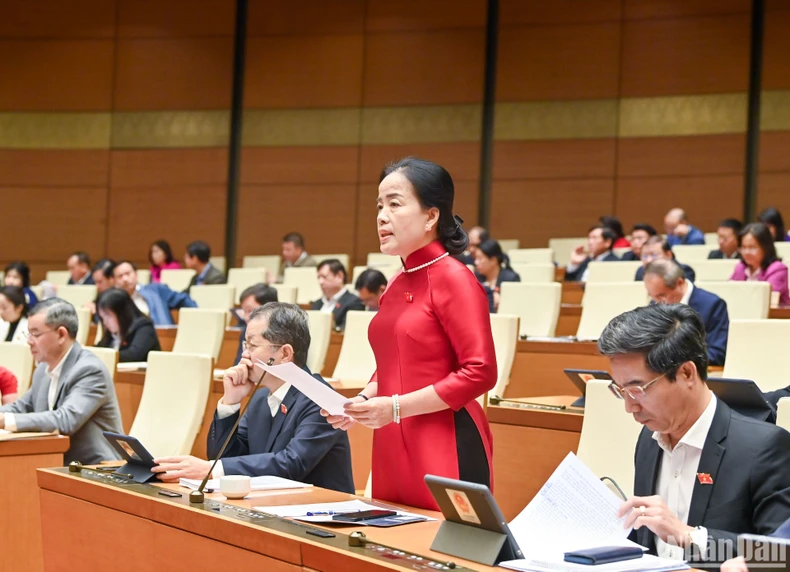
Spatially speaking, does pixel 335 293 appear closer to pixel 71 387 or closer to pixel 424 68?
pixel 71 387

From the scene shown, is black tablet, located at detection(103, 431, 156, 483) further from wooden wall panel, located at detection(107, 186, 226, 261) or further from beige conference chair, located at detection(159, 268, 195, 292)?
wooden wall panel, located at detection(107, 186, 226, 261)

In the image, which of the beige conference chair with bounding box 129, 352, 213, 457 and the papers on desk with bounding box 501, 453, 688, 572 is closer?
the papers on desk with bounding box 501, 453, 688, 572

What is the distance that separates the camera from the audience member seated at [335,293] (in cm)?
659

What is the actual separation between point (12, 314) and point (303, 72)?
5.24 m

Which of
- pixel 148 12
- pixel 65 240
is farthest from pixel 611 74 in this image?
pixel 65 240

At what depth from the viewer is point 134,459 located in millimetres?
2463

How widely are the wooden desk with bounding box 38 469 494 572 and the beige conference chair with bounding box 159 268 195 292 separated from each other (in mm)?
6432

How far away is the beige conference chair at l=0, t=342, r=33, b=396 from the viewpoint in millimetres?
4664

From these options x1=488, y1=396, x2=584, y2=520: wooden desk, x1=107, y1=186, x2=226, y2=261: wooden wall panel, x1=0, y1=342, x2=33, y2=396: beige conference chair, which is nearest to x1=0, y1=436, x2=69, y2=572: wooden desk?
x1=0, y1=342, x2=33, y2=396: beige conference chair

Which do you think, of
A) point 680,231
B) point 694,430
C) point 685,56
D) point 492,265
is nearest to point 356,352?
point 492,265

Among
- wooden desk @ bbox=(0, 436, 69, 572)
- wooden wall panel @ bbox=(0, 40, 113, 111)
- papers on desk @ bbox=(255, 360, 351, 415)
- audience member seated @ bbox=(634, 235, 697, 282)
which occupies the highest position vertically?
wooden wall panel @ bbox=(0, 40, 113, 111)

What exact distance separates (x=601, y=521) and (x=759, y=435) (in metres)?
0.35

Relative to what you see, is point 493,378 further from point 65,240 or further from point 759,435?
point 65,240

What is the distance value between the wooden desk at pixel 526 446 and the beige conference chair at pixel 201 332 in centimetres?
261
